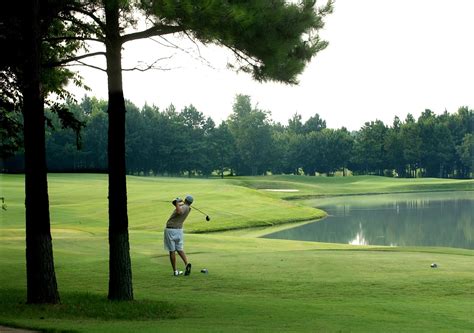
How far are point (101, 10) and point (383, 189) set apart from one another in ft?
278

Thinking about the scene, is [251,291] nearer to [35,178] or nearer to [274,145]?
[35,178]

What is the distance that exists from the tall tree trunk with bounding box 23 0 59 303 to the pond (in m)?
24.3

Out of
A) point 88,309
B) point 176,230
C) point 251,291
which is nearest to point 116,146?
point 88,309

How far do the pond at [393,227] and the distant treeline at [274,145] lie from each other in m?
57.9

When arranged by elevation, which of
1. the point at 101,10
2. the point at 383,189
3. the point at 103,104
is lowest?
the point at 383,189

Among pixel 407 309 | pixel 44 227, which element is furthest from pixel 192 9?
pixel 407 309

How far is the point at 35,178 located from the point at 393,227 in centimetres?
3329

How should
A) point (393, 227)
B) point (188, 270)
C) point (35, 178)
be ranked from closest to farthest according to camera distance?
point (35, 178) → point (188, 270) → point (393, 227)

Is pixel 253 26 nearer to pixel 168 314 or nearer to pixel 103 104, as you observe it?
pixel 168 314

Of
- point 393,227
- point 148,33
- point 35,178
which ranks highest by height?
point 148,33

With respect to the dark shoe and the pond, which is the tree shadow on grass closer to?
the dark shoe

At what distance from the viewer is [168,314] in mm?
11352

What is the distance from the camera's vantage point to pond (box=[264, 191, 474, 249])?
35688 millimetres

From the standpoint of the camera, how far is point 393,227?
4225 cm
